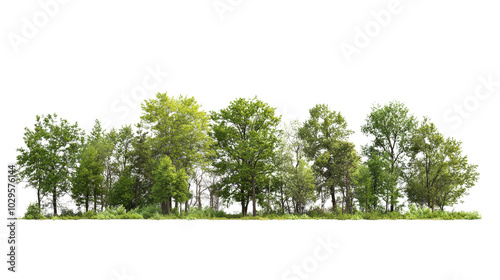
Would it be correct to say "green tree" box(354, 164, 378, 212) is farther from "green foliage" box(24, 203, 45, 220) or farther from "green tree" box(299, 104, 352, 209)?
"green foliage" box(24, 203, 45, 220)

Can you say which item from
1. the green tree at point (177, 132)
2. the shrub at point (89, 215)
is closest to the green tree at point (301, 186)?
the green tree at point (177, 132)

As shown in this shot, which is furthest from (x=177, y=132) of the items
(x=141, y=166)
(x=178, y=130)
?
(x=141, y=166)

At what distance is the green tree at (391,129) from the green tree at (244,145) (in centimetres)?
1278

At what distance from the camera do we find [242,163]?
118ft

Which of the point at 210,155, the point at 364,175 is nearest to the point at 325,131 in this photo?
the point at 364,175

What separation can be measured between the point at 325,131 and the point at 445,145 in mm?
12548

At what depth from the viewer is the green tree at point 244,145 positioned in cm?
3531

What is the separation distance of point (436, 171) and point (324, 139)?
12209mm

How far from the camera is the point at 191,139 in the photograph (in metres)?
37.1

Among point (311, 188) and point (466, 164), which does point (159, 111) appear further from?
point (466, 164)

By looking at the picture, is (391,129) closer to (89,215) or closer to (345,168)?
(345,168)

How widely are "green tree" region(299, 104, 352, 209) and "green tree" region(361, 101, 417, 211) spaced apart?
378 centimetres

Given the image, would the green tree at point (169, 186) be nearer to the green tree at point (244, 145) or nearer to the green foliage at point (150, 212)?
the green foliage at point (150, 212)

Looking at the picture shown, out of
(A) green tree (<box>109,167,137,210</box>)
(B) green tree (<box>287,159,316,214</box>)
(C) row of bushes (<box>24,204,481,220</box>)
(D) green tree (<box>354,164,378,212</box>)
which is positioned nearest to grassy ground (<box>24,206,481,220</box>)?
(C) row of bushes (<box>24,204,481,220</box>)
